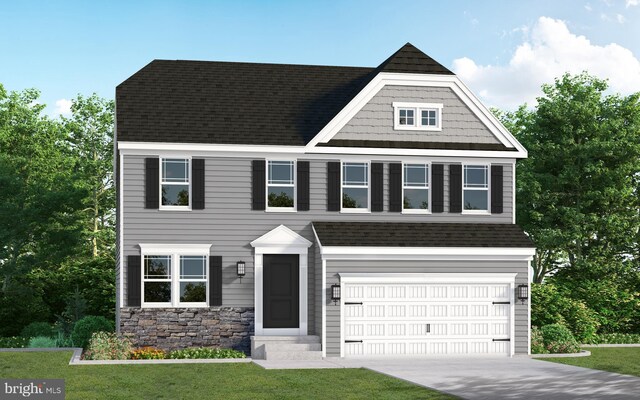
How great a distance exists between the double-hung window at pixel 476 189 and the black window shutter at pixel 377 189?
2654 millimetres

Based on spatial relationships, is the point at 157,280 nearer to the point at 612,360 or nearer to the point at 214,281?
the point at 214,281

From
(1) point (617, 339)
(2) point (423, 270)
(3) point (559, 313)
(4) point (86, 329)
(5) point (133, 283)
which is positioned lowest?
(1) point (617, 339)

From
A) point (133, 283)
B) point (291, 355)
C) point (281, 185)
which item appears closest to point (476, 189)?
point (281, 185)

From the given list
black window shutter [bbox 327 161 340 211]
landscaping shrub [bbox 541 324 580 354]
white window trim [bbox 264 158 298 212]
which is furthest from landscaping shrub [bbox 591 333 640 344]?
white window trim [bbox 264 158 298 212]

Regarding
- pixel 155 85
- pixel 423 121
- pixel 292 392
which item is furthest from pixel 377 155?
pixel 292 392

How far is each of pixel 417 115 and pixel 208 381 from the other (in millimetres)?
11789

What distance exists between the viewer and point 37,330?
31797mm

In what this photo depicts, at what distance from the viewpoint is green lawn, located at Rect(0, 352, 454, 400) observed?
1784 centimetres

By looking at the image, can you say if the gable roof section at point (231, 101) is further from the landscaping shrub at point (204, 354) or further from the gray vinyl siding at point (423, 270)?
the landscaping shrub at point (204, 354)

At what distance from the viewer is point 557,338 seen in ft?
92.4

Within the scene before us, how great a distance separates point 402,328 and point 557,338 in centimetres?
485

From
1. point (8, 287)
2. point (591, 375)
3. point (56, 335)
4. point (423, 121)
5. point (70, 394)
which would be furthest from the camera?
point (8, 287)

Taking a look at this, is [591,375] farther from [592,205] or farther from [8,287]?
[8,287]

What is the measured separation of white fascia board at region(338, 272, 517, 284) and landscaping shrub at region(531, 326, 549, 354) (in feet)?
6.85
